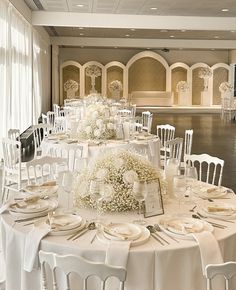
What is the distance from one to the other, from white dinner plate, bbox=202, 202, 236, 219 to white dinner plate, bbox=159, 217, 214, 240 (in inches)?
6.6

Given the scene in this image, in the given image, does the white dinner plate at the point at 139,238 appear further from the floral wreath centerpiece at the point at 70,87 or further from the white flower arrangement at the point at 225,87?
A: the white flower arrangement at the point at 225,87

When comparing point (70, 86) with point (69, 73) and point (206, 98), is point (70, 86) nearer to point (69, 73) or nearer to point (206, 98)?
point (69, 73)

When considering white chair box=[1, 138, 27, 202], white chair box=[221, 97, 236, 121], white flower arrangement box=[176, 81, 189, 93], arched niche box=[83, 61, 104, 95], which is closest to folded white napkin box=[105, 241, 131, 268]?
white chair box=[1, 138, 27, 202]

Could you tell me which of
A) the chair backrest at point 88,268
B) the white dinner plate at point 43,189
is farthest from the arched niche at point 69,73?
the chair backrest at point 88,268

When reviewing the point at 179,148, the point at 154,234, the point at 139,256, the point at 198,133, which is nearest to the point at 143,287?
the point at 139,256

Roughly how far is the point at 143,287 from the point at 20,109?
8520 mm

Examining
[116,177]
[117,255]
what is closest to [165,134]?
[116,177]

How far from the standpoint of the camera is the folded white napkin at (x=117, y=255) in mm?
2189

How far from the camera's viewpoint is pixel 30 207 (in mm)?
2830

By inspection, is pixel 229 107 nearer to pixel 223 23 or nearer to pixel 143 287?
pixel 223 23

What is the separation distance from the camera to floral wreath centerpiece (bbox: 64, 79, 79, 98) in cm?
2175

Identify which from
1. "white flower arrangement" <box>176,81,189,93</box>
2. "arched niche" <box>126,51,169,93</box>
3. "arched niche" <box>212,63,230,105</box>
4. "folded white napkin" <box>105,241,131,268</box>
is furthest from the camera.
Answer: "arched niche" <box>212,63,230,105</box>

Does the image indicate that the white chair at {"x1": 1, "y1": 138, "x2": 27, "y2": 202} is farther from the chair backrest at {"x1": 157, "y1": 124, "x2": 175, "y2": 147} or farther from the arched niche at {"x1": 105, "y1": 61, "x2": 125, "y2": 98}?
the arched niche at {"x1": 105, "y1": 61, "x2": 125, "y2": 98}

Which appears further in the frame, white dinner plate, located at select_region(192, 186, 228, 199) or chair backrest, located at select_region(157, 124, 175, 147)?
chair backrest, located at select_region(157, 124, 175, 147)
